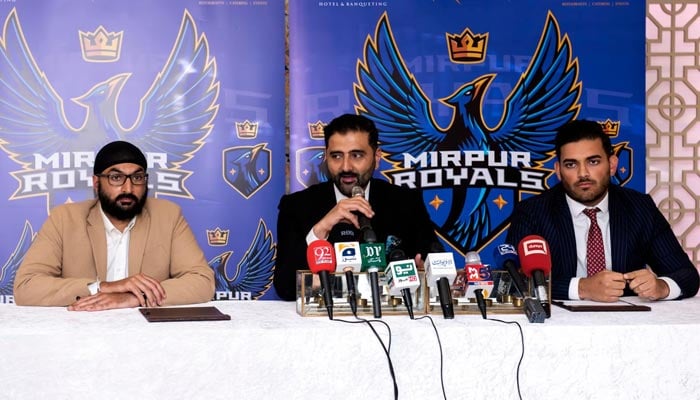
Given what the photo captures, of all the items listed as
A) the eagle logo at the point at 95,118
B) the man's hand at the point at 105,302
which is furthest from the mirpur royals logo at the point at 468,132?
the man's hand at the point at 105,302

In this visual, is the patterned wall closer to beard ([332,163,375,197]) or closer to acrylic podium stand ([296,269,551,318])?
beard ([332,163,375,197])

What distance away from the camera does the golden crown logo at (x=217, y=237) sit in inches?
170

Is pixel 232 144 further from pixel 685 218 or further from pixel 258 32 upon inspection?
pixel 685 218

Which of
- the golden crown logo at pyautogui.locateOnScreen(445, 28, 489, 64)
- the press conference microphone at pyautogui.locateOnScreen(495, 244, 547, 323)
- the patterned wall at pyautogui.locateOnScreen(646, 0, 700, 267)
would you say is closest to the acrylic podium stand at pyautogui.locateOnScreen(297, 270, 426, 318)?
the press conference microphone at pyautogui.locateOnScreen(495, 244, 547, 323)

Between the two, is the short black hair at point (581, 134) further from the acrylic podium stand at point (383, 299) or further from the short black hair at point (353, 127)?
the acrylic podium stand at point (383, 299)

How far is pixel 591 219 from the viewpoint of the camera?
3590 millimetres

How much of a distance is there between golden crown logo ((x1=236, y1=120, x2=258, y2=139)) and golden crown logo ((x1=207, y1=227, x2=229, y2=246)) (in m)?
0.51

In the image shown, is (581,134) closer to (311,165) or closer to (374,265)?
(311,165)

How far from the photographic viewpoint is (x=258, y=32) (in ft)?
14.1

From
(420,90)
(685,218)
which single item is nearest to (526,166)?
(420,90)

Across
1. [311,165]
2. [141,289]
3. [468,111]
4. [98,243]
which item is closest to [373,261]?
[141,289]

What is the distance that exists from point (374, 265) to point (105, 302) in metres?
0.94

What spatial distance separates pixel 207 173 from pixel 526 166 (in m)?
1.72

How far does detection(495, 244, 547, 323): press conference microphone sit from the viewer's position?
2408mm
